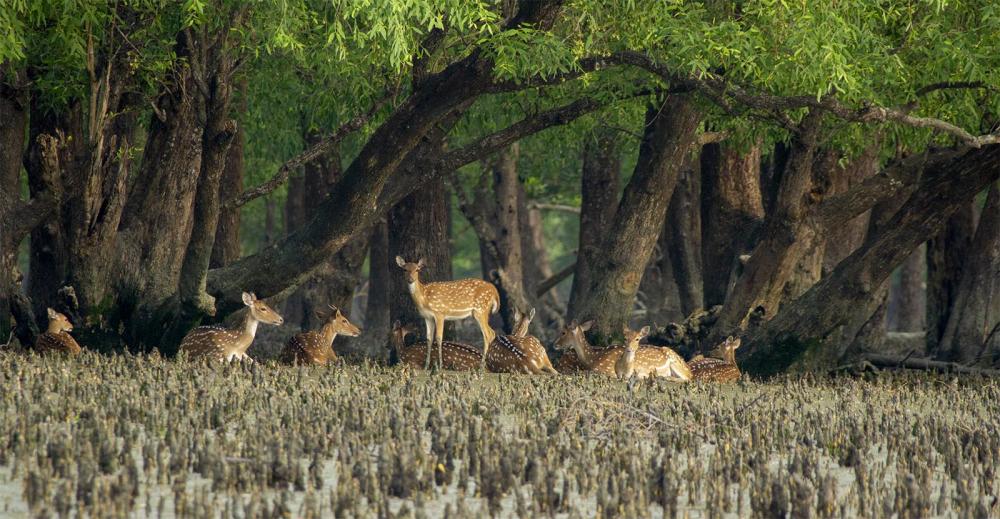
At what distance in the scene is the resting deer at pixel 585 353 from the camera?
1872 centimetres

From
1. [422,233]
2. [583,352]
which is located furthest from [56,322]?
[422,233]

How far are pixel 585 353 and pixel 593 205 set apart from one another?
10.4 metres

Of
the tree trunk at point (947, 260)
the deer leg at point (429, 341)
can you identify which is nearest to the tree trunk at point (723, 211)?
the tree trunk at point (947, 260)

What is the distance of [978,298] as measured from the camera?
21906mm

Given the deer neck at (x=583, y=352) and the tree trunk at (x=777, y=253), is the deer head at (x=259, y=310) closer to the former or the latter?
the deer neck at (x=583, y=352)

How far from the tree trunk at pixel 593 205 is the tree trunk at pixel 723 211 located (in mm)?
3174

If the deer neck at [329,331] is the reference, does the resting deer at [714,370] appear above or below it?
below

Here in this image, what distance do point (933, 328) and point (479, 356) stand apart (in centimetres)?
967

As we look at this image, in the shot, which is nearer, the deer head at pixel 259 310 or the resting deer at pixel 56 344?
the resting deer at pixel 56 344

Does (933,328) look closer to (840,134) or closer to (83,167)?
(840,134)

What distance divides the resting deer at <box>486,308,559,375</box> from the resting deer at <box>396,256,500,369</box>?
302 mm

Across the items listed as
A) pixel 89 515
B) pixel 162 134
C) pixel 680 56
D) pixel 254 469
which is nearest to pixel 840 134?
pixel 680 56

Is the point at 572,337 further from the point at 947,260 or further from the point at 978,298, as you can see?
the point at 947,260

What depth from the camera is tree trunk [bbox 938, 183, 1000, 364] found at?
2178cm
